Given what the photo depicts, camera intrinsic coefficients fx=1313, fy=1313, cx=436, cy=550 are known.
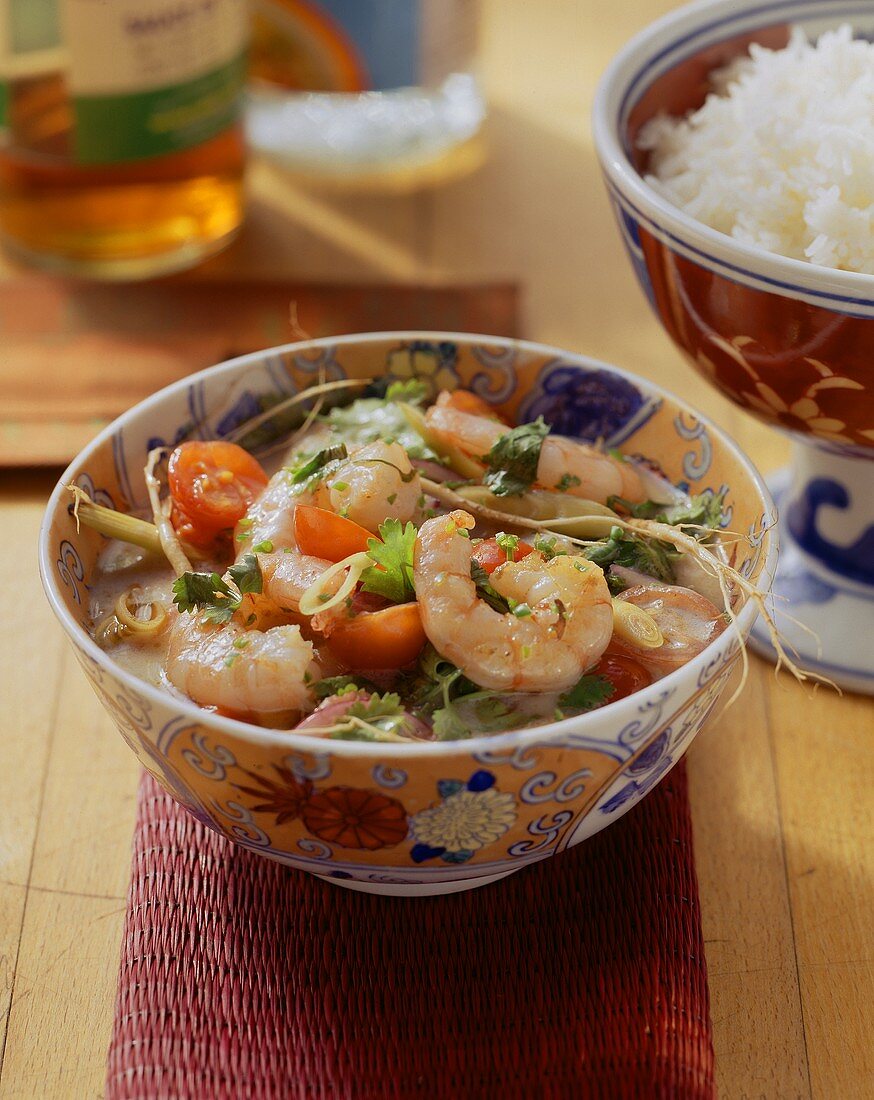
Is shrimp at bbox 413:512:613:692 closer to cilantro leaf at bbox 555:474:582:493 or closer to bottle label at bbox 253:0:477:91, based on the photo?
cilantro leaf at bbox 555:474:582:493

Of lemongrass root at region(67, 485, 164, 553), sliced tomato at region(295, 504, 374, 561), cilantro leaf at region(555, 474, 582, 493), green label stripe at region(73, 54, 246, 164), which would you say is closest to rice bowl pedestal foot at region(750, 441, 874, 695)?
cilantro leaf at region(555, 474, 582, 493)

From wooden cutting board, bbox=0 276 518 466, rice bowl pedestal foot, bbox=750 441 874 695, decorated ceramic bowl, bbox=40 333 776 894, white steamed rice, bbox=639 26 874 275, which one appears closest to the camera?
decorated ceramic bowl, bbox=40 333 776 894

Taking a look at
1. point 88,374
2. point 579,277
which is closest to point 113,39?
point 88,374

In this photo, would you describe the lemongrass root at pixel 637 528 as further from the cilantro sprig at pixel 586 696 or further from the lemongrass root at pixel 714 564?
the cilantro sprig at pixel 586 696

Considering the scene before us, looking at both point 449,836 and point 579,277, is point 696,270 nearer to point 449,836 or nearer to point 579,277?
point 449,836

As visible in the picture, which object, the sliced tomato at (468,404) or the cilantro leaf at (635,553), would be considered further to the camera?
the sliced tomato at (468,404)

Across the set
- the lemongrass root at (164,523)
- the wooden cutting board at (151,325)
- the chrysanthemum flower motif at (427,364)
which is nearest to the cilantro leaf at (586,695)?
the lemongrass root at (164,523)

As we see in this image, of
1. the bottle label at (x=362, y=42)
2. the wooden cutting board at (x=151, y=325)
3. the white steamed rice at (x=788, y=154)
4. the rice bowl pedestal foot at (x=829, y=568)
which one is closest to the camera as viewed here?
the white steamed rice at (x=788, y=154)
